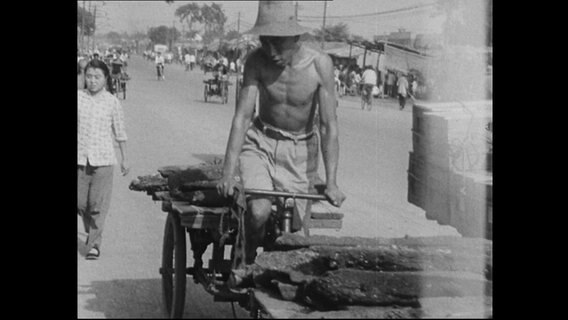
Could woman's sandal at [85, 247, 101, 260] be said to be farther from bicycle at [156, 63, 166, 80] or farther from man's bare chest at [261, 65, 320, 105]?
man's bare chest at [261, 65, 320, 105]

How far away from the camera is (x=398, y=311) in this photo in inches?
127

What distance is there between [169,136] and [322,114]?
54.4 inches

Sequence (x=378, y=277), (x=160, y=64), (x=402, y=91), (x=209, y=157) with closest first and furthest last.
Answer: (x=378, y=277)
(x=160, y=64)
(x=209, y=157)
(x=402, y=91)

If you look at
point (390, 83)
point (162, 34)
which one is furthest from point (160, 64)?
point (390, 83)

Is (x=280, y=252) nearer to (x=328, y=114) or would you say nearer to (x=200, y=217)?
(x=200, y=217)

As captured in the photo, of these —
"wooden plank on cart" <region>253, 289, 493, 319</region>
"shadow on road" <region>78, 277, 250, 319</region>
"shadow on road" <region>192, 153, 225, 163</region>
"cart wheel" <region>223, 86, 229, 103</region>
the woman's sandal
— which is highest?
"cart wheel" <region>223, 86, 229, 103</region>

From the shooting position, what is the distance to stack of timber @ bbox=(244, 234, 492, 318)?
329cm

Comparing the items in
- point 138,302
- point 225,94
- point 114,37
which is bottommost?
point 138,302

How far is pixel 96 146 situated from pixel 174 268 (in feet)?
3.51

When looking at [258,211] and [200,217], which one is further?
[200,217]

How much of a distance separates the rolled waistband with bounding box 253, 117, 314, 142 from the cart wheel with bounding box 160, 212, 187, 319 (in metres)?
0.60

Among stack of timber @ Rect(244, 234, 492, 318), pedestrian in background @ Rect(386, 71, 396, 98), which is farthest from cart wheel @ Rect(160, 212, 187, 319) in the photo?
pedestrian in background @ Rect(386, 71, 396, 98)
